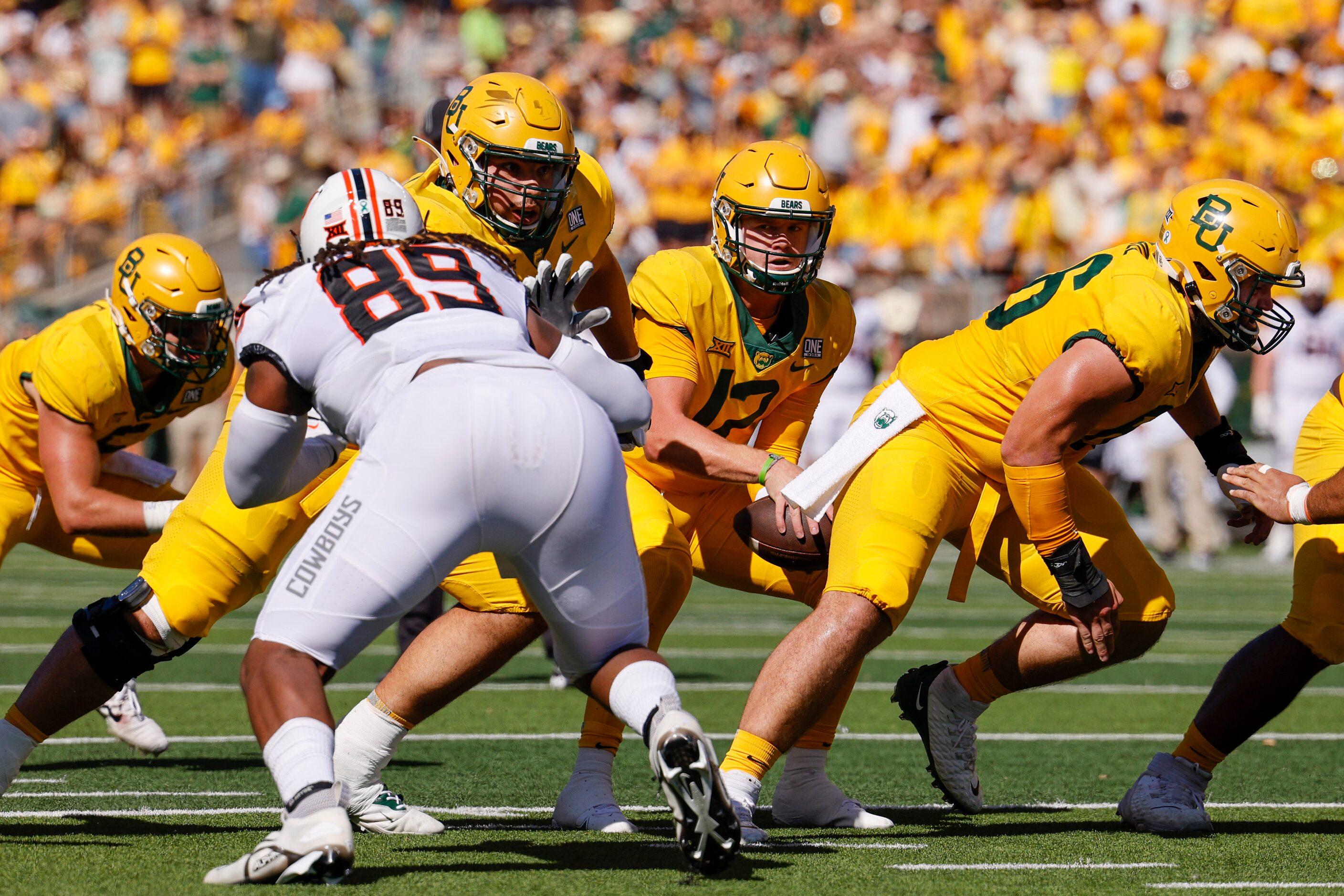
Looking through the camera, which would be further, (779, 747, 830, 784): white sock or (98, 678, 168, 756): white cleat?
(98, 678, 168, 756): white cleat

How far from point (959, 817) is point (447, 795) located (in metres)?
1.45

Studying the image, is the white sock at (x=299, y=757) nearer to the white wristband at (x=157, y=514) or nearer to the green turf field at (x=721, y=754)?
the green turf field at (x=721, y=754)

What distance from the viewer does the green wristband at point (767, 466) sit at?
461 cm

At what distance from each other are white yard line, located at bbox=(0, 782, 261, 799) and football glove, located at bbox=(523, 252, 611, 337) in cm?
186

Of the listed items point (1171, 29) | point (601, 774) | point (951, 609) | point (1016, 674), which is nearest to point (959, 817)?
point (1016, 674)

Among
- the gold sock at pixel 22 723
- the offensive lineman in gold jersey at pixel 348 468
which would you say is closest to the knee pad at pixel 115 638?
the offensive lineman in gold jersey at pixel 348 468

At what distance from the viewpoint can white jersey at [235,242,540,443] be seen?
352cm

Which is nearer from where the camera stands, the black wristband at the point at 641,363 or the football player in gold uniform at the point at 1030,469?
the football player in gold uniform at the point at 1030,469

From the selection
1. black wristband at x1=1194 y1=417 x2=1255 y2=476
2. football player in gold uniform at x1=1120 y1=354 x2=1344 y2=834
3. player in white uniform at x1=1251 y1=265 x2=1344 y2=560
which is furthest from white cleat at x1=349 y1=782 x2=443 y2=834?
player in white uniform at x1=1251 y1=265 x2=1344 y2=560

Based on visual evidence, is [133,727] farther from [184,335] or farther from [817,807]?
[817,807]

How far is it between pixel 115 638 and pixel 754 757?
1635mm

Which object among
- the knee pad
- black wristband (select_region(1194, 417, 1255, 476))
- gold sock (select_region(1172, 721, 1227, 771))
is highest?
the knee pad

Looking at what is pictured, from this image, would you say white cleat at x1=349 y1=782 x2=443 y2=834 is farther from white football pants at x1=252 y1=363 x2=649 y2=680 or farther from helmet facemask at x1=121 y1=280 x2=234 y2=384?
helmet facemask at x1=121 y1=280 x2=234 y2=384

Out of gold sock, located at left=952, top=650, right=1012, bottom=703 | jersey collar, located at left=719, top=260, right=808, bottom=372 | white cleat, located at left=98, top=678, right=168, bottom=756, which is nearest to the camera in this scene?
gold sock, located at left=952, top=650, right=1012, bottom=703
